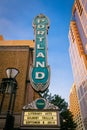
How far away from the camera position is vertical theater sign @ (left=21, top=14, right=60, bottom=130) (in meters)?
7.69

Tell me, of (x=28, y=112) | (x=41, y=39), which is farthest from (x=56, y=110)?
(x=41, y=39)

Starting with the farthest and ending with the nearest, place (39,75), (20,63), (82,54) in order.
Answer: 1. (82,54)
2. (20,63)
3. (39,75)

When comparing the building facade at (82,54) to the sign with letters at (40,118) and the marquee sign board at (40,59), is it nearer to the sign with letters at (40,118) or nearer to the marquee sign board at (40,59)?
the marquee sign board at (40,59)

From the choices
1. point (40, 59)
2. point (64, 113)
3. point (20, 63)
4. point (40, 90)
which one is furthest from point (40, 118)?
point (64, 113)

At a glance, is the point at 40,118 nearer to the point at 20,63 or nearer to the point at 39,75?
the point at 39,75

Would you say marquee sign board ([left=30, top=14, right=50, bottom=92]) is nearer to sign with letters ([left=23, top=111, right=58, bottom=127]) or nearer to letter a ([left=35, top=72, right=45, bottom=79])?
letter a ([left=35, top=72, right=45, bottom=79])

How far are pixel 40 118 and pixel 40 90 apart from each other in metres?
2.12

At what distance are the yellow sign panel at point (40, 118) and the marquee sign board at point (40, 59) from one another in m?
1.92

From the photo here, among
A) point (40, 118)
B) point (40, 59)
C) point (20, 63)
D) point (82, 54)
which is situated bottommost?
point (40, 118)

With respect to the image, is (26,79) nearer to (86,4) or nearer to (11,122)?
(11,122)

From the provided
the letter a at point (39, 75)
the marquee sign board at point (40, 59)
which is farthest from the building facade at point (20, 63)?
the letter a at point (39, 75)

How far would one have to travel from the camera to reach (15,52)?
69.5 feet

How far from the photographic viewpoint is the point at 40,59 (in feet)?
37.7

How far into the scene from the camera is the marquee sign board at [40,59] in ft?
32.4
